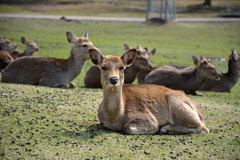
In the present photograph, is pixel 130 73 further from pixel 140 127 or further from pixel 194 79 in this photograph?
pixel 140 127

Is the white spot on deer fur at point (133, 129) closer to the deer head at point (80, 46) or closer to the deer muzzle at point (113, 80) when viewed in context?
the deer muzzle at point (113, 80)

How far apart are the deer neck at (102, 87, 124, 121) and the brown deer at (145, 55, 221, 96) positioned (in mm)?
6681

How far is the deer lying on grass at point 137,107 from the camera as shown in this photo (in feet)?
24.5

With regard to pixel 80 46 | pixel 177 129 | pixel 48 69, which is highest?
pixel 80 46

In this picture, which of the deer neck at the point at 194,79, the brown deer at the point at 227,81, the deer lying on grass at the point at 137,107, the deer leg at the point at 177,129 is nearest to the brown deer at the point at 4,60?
the deer neck at the point at 194,79

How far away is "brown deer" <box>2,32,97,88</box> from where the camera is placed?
12523mm

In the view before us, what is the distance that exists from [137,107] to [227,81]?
9.39 meters

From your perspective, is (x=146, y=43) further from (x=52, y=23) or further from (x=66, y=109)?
(x=66, y=109)

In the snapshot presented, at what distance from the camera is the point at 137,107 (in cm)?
788

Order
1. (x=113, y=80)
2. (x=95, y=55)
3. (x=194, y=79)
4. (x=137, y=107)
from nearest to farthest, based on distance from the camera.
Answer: (x=113, y=80), (x=95, y=55), (x=137, y=107), (x=194, y=79)

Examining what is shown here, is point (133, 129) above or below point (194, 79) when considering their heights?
above

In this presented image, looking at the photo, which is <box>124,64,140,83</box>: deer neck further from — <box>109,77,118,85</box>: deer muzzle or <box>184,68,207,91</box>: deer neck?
<box>109,77,118,85</box>: deer muzzle

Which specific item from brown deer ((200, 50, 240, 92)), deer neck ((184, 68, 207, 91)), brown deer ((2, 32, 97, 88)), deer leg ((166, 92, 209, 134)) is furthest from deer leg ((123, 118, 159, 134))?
brown deer ((200, 50, 240, 92))

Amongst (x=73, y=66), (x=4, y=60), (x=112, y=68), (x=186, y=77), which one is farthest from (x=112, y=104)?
(x=4, y=60)
